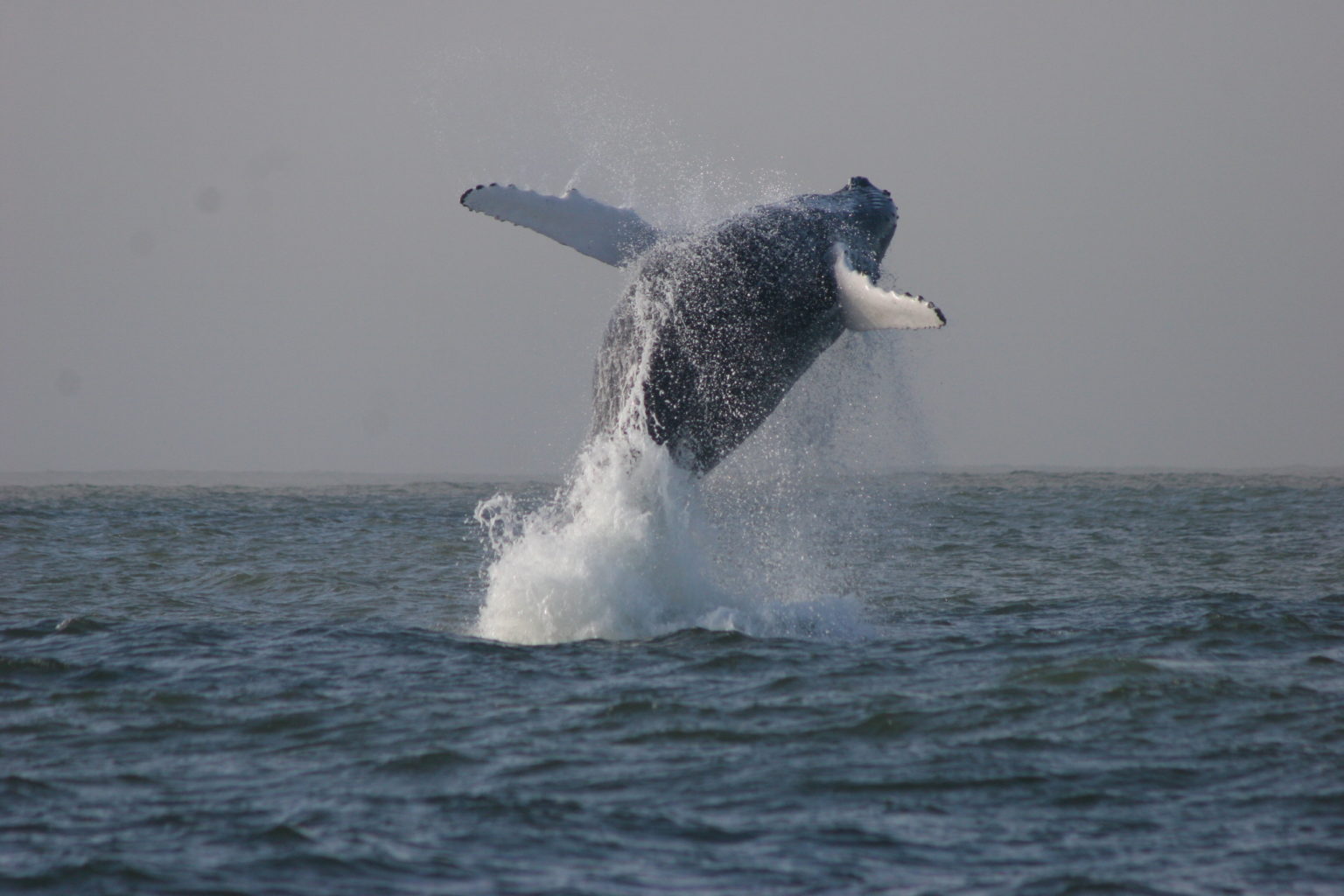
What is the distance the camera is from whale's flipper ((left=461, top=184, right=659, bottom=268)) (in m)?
11.9

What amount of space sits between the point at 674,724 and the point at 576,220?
546 centimetres

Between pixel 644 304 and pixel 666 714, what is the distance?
13.0 ft

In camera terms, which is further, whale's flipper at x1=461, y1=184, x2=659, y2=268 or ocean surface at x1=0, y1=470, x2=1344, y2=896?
whale's flipper at x1=461, y1=184, x2=659, y2=268

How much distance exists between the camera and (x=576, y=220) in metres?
12.0

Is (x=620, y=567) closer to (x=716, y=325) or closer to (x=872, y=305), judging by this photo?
(x=716, y=325)

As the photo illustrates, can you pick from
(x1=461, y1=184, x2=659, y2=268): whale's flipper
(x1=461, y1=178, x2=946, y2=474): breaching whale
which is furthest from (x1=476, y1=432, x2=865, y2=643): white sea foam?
(x1=461, y1=184, x2=659, y2=268): whale's flipper

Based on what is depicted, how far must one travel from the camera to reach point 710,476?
39.4 ft

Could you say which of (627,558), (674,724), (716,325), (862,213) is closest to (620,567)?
(627,558)

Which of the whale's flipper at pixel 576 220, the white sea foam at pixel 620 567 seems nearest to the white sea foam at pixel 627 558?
the white sea foam at pixel 620 567

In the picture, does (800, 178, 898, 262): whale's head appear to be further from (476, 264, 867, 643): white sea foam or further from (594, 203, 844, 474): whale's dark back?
(476, 264, 867, 643): white sea foam

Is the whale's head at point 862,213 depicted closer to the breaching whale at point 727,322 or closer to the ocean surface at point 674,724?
the breaching whale at point 727,322

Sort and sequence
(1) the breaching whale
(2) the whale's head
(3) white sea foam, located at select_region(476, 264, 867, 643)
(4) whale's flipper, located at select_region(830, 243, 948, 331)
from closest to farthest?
1. (4) whale's flipper, located at select_region(830, 243, 948, 331)
2. (1) the breaching whale
3. (3) white sea foam, located at select_region(476, 264, 867, 643)
4. (2) the whale's head

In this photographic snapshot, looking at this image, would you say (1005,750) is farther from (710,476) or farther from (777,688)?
(710,476)

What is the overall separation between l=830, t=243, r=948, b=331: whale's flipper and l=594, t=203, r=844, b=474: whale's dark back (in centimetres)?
16
